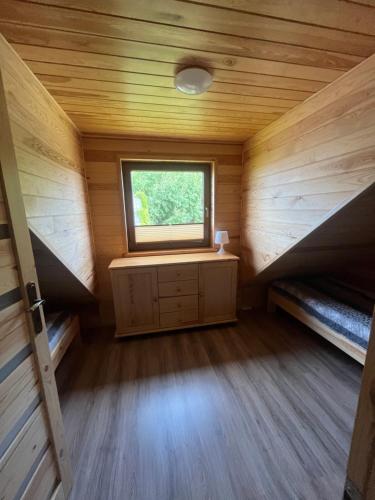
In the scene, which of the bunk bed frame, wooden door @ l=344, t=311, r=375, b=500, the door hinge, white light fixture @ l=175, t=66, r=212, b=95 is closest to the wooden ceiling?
white light fixture @ l=175, t=66, r=212, b=95

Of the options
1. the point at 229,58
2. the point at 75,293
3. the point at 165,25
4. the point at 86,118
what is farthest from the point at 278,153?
the point at 75,293

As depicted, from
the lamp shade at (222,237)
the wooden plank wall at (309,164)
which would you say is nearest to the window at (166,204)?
the lamp shade at (222,237)

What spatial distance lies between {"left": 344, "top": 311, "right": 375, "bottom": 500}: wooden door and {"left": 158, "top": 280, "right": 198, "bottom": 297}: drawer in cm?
183

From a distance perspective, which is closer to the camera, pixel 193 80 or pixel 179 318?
pixel 193 80

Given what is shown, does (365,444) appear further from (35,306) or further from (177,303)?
(177,303)

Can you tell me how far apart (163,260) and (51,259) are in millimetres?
1072

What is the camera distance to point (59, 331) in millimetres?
1725

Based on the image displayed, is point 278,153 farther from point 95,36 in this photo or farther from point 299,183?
point 95,36

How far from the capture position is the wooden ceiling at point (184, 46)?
0.82 meters

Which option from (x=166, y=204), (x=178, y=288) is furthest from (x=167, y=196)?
(x=178, y=288)

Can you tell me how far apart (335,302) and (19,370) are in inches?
94.3

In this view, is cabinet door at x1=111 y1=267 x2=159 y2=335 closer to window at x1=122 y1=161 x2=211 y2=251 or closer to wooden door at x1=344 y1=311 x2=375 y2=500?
window at x1=122 y1=161 x2=211 y2=251

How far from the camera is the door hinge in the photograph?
0.81 metres

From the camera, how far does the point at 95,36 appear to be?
93 centimetres
